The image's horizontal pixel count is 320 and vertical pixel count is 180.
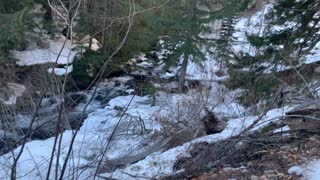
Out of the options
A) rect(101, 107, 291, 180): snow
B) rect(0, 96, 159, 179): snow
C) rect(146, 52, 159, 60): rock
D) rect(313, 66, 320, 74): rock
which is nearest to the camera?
rect(101, 107, 291, 180): snow

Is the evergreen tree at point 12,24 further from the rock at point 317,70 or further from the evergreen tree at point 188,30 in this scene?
the rock at point 317,70

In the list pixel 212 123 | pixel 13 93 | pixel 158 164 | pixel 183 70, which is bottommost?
pixel 13 93

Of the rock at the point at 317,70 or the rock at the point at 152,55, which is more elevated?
the rock at the point at 317,70

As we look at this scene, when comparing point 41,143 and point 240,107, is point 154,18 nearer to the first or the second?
point 240,107

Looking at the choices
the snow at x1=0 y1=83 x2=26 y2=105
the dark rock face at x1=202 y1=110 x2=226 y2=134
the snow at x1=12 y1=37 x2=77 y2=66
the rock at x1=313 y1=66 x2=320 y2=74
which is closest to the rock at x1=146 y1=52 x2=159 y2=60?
the snow at x1=12 y1=37 x2=77 y2=66

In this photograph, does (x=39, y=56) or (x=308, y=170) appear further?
(x=39, y=56)

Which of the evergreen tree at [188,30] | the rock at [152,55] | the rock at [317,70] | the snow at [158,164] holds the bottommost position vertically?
the snow at [158,164]

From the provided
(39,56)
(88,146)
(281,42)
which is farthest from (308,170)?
(39,56)

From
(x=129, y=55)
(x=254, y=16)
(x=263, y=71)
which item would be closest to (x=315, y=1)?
(x=263, y=71)

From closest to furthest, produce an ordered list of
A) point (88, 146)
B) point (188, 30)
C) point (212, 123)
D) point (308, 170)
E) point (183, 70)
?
point (308, 170)
point (88, 146)
point (212, 123)
point (188, 30)
point (183, 70)

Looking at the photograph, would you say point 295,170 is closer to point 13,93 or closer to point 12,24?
point 12,24

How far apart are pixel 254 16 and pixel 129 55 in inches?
322

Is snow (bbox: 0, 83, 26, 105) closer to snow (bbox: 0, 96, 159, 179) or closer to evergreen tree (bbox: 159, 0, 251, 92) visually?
snow (bbox: 0, 96, 159, 179)

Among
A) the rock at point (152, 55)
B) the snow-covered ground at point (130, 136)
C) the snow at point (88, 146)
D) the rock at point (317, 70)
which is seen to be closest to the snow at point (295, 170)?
the snow-covered ground at point (130, 136)
